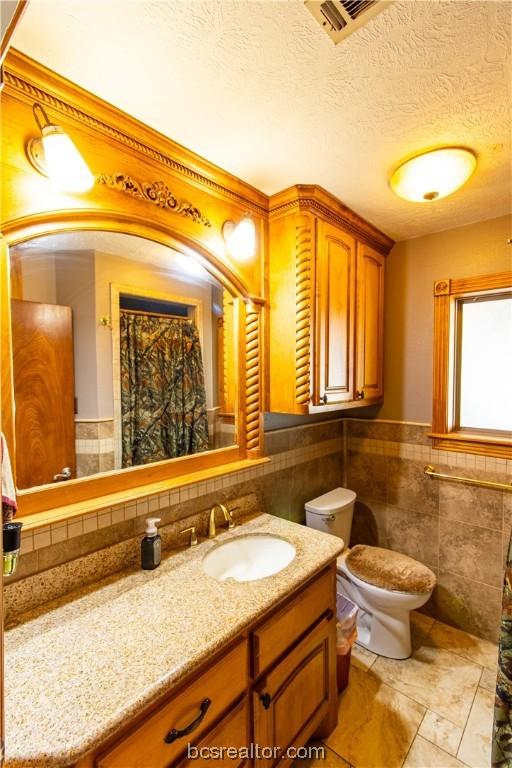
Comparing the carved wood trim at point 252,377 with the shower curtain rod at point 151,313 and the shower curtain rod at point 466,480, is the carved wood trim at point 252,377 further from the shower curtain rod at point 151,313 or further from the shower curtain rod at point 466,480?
the shower curtain rod at point 466,480

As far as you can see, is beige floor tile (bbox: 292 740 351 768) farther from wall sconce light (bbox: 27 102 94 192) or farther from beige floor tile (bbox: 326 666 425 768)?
wall sconce light (bbox: 27 102 94 192)

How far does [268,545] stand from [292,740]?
0.62 metres

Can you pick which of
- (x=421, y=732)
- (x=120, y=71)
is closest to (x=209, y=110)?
(x=120, y=71)

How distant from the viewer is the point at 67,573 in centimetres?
104

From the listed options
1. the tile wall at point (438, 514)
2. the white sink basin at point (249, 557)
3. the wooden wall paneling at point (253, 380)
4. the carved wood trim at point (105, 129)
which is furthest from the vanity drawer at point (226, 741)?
the carved wood trim at point (105, 129)

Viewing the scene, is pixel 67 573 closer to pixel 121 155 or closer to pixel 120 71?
pixel 121 155

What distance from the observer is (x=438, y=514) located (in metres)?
2.04

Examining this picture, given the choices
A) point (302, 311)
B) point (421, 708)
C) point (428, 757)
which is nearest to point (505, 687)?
point (428, 757)

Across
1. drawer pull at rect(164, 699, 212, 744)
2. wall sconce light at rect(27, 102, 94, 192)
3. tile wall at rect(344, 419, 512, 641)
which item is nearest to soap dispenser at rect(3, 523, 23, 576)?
drawer pull at rect(164, 699, 212, 744)

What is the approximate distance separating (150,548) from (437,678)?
165 centimetres

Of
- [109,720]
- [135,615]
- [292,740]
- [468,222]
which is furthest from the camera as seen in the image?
[468,222]

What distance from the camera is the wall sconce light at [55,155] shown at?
919 millimetres

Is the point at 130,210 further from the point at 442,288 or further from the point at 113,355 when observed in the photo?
the point at 442,288

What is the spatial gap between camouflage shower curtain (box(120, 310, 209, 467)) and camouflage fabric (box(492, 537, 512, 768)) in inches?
46.0
